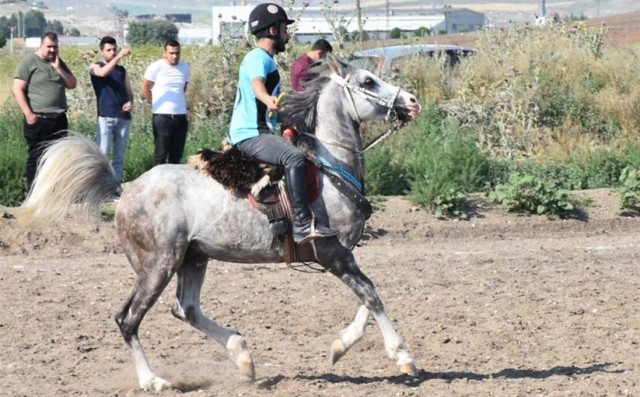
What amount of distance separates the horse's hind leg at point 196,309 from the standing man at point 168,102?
5861 millimetres

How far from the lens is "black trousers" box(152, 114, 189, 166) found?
46.2 feet

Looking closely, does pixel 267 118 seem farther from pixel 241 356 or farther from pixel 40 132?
pixel 40 132

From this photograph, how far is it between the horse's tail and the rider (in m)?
0.91

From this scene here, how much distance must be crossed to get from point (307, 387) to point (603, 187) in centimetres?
890

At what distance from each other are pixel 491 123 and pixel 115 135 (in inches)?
238

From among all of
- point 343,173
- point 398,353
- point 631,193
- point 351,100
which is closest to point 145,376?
point 398,353

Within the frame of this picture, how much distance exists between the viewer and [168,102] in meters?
14.1

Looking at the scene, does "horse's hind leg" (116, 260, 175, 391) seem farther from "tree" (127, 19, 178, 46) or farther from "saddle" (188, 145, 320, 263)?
"tree" (127, 19, 178, 46)

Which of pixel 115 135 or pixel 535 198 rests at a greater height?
pixel 115 135

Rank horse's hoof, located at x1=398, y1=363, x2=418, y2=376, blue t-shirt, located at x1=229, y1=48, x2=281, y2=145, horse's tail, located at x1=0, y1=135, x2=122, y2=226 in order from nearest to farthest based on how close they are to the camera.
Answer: horse's hoof, located at x1=398, y1=363, x2=418, y2=376
blue t-shirt, located at x1=229, y1=48, x2=281, y2=145
horse's tail, located at x1=0, y1=135, x2=122, y2=226

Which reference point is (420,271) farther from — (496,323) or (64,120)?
(64,120)

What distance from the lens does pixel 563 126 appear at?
18734 millimetres

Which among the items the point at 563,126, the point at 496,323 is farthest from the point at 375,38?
the point at 496,323

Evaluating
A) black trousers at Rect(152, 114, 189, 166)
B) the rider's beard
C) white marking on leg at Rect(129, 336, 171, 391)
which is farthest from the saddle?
black trousers at Rect(152, 114, 189, 166)
